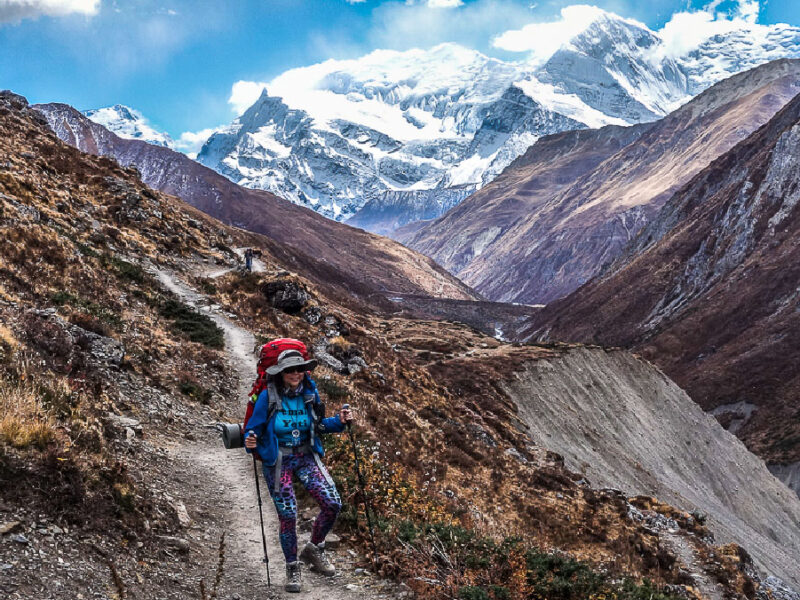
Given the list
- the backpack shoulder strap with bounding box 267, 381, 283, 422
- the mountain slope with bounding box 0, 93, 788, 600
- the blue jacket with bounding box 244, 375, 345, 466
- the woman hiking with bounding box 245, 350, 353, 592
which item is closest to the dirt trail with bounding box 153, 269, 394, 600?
the mountain slope with bounding box 0, 93, 788, 600

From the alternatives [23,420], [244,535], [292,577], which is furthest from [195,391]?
[292,577]

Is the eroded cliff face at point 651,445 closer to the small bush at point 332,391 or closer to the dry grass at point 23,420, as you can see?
the small bush at point 332,391

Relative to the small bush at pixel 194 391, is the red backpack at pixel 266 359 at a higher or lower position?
higher

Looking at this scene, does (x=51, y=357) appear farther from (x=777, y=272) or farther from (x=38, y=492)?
(x=777, y=272)

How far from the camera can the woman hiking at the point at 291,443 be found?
303 inches

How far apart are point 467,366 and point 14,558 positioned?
4825 centimetres

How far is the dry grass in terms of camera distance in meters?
7.21

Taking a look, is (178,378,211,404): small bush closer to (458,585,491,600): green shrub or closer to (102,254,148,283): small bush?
(102,254,148,283): small bush

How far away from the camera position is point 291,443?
782cm

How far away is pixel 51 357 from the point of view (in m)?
11.6

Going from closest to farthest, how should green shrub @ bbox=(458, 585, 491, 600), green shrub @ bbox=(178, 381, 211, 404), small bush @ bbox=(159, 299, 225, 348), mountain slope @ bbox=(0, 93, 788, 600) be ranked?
mountain slope @ bbox=(0, 93, 788, 600)
green shrub @ bbox=(458, 585, 491, 600)
green shrub @ bbox=(178, 381, 211, 404)
small bush @ bbox=(159, 299, 225, 348)

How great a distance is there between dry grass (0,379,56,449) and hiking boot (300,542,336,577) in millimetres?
3942

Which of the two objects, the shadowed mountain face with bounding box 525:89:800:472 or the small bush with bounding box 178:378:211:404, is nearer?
the small bush with bounding box 178:378:211:404

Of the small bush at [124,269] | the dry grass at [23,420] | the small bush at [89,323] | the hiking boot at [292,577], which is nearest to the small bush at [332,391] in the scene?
the small bush at [89,323]
